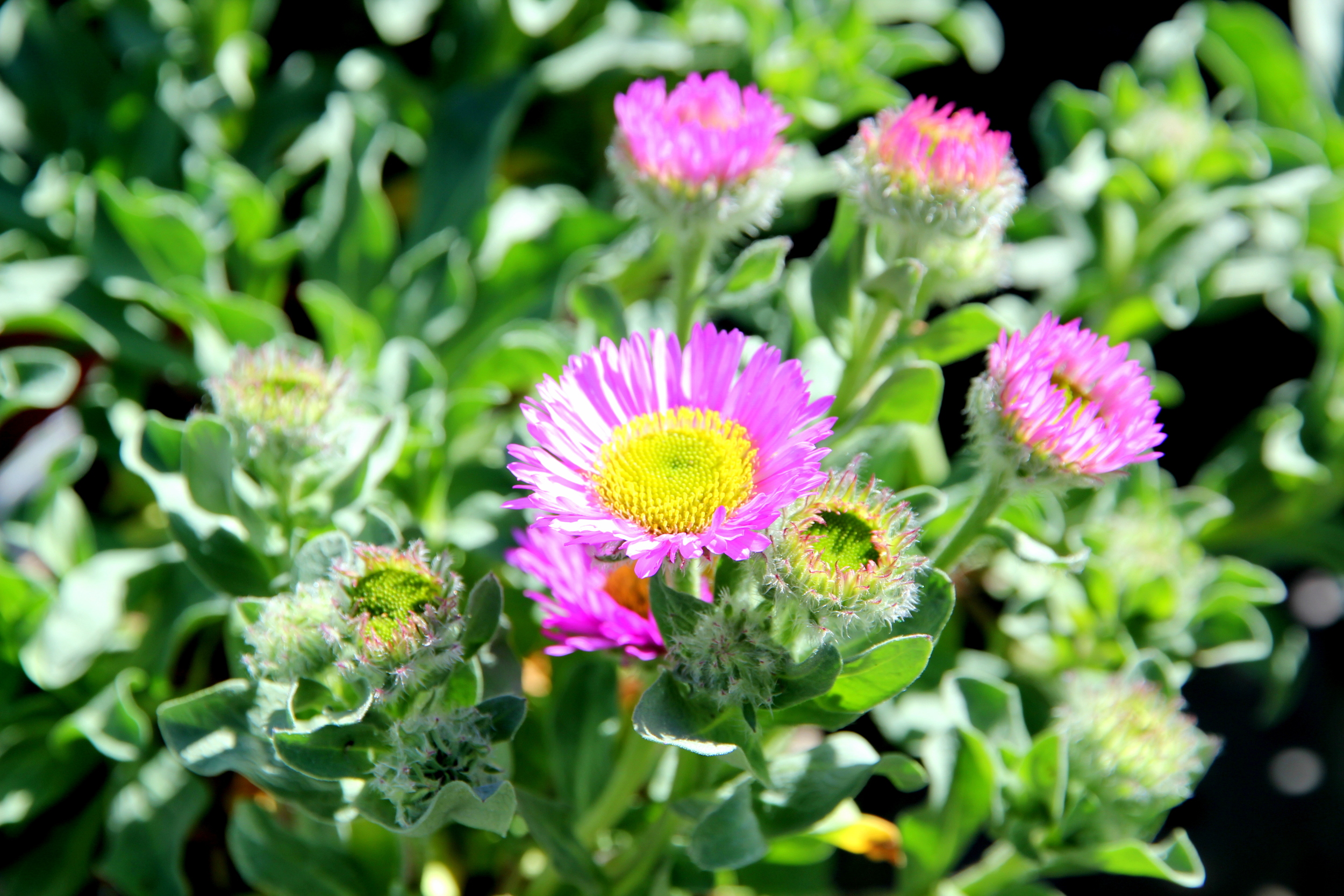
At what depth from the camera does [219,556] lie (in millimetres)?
1115

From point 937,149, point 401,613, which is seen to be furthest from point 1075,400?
point 401,613

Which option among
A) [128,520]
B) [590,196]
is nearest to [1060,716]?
[590,196]

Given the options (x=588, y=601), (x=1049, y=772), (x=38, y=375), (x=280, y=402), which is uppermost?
(x=280, y=402)

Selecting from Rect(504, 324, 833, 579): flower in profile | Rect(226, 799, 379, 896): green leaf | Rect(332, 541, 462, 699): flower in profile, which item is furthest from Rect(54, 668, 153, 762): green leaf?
Rect(504, 324, 833, 579): flower in profile

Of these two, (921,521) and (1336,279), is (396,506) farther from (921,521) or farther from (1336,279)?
A: (1336,279)

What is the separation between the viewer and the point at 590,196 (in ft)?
6.56

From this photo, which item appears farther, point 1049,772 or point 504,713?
point 1049,772

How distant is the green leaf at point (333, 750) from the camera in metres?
0.86

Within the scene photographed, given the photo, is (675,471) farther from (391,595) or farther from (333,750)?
(333,750)

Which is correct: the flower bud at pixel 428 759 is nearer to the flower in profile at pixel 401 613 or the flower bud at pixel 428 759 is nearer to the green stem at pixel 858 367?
the flower in profile at pixel 401 613

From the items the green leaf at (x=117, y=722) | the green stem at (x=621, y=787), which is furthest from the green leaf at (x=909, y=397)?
the green leaf at (x=117, y=722)

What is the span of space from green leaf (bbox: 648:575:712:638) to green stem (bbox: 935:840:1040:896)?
0.55 m

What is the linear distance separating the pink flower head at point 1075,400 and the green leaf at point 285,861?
0.83 m

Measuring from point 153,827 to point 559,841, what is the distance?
1.84 ft
